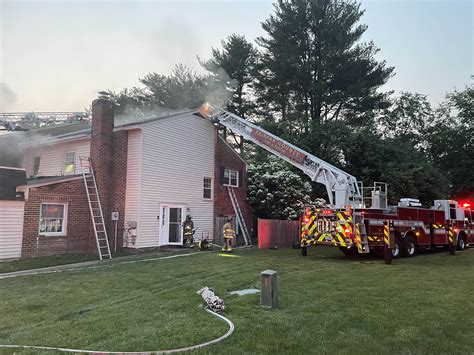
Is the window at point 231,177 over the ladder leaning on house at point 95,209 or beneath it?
over

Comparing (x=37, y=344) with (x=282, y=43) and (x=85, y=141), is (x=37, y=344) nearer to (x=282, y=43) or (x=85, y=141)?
(x=85, y=141)

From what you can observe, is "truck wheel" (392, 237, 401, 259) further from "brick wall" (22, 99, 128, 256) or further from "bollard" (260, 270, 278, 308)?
"brick wall" (22, 99, 128, 256)

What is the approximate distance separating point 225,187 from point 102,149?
715 cm

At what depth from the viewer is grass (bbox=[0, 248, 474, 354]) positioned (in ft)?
16.2

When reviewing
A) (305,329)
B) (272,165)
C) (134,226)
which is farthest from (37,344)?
(272,165)

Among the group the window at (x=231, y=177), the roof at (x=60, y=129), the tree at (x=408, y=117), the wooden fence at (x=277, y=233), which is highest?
the tree at (x=408, y=117)

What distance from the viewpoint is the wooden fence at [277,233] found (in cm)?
1925

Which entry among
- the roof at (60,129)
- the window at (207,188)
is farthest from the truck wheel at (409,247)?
the roof at (60,129)

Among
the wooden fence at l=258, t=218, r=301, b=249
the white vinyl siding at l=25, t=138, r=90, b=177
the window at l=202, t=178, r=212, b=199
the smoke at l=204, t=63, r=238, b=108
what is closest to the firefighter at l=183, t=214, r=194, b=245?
the window at l=202, t=178, r=212, b=199

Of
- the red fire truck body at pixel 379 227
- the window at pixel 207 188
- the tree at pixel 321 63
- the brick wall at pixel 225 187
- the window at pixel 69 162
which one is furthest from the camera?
the tree at pixel 321 63

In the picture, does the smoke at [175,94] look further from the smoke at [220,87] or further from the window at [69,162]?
the window at [69,162]

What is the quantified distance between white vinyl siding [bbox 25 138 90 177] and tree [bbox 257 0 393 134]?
1654 cm

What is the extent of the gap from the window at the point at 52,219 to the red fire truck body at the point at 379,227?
359 inches

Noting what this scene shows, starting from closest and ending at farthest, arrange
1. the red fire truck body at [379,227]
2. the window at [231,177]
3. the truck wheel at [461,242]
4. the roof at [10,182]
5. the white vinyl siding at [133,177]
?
the roof at [10,182], the red fire truck body at [379,227], the white vinyl siding at [133,177], the truck wheel at [461,242], the window at [231,177]
